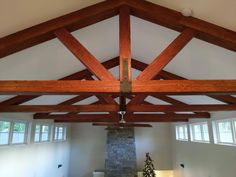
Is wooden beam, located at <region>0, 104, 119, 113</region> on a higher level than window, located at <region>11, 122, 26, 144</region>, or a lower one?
higher

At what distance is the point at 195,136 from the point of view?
788 centimetres

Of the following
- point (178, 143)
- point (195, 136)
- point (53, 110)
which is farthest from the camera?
point (178, 143)

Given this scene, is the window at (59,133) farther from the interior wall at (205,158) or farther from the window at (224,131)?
the window at (224,131)

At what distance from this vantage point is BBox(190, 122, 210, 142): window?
22.9 ft

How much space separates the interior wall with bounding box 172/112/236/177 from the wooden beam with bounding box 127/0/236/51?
3.37 metres

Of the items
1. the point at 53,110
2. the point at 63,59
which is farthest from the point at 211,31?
the point at 53,110

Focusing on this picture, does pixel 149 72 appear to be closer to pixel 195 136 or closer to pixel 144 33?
pixel 144 33

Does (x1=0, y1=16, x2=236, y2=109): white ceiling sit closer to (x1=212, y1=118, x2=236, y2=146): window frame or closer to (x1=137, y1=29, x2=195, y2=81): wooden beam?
(x1=137, y1=29, x2=195, y2=81): wooden beam

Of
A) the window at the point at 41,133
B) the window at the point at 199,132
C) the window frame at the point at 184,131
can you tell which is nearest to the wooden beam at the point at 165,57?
the window at the point at 199,132

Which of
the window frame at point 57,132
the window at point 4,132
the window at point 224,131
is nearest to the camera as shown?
the window at point 4,132

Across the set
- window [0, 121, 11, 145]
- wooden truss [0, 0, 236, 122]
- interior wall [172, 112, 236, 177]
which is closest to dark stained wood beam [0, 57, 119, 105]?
window [0, 121, 11, 145]

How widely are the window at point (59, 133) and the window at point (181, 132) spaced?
5845 millimetres

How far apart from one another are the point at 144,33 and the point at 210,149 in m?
4.89

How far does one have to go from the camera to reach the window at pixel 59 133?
9.06 metres
